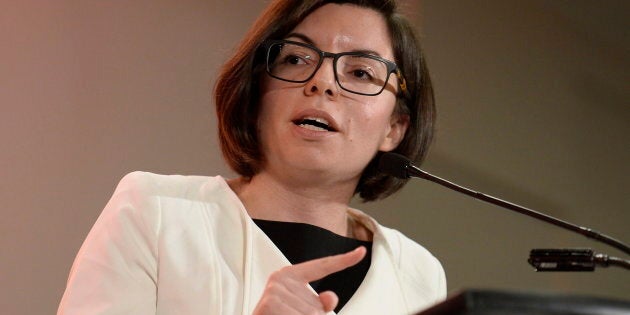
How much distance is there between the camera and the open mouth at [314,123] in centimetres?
189

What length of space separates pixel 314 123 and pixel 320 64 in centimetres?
12

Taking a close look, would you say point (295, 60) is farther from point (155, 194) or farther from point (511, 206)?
point (511, 206)

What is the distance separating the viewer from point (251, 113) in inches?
80.0

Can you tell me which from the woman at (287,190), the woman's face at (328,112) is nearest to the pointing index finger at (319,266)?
the woman at (287,190)

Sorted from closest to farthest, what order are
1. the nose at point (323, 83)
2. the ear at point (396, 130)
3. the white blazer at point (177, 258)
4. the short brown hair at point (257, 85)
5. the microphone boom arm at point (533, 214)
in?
1. the microphone boom arm at point (533, 214)
2. the white blazer at point (177, 258)
3. the nose at point (323, 83)
4. the short brown hair at point (257, 85)
5. the ear at point (396, 130)

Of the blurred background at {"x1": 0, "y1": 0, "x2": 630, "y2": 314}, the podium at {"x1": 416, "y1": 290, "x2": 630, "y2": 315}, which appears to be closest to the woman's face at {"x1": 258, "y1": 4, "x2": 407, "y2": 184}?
the blurred background at {"x1": 0, "y1": 0, "x2": 630, "y2": 314}

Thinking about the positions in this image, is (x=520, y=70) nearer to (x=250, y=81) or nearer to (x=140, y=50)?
(x=140, y=50)

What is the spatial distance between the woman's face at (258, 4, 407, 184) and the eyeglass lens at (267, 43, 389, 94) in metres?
0.02

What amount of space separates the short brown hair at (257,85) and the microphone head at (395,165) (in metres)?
0.19

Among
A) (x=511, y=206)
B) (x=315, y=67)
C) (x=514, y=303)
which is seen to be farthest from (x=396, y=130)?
(x=514, y=303)

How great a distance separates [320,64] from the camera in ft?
6.33

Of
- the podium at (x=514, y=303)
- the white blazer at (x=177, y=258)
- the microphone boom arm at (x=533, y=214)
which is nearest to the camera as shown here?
the podium at (x=514, y=303)

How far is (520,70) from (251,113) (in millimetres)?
1730

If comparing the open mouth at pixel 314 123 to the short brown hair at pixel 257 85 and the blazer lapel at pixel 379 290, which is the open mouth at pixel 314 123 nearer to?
the short brown hair at pixel 257 85
